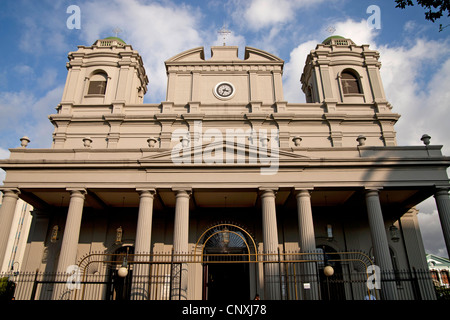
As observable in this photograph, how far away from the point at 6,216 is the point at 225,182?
10563 mm

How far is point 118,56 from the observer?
25.6m

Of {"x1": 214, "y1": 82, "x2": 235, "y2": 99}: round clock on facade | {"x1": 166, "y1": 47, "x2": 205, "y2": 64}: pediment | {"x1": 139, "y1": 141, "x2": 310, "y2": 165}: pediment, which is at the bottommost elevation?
{"x1": 139, "y1": 141, "x2": 310, "y2": 165}: pediment

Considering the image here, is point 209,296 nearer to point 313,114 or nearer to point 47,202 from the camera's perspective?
point 47,202

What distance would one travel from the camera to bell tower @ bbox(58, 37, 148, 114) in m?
24.2

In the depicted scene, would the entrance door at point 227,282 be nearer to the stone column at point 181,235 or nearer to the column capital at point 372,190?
the stone column at point 181,235

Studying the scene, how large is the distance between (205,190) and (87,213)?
848 cm

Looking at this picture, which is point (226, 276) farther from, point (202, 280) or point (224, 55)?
point (224, 55)

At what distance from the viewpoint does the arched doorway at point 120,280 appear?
11.5 meters

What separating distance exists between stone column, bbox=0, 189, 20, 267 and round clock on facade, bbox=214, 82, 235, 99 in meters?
14.1

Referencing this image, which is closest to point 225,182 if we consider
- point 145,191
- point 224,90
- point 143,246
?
point 145,191

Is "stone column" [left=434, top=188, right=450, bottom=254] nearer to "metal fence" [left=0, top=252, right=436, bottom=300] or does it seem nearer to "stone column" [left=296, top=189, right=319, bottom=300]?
"metal fence" [left=0, top=252, right=436, bottom=300]

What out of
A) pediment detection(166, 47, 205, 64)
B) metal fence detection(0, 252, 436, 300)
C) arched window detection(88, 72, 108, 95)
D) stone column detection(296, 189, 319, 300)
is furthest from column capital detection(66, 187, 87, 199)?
pediment detection(166, 47, 205, 64)

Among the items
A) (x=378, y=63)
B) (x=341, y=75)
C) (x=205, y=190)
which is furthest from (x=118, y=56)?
(x=378, y=63)
